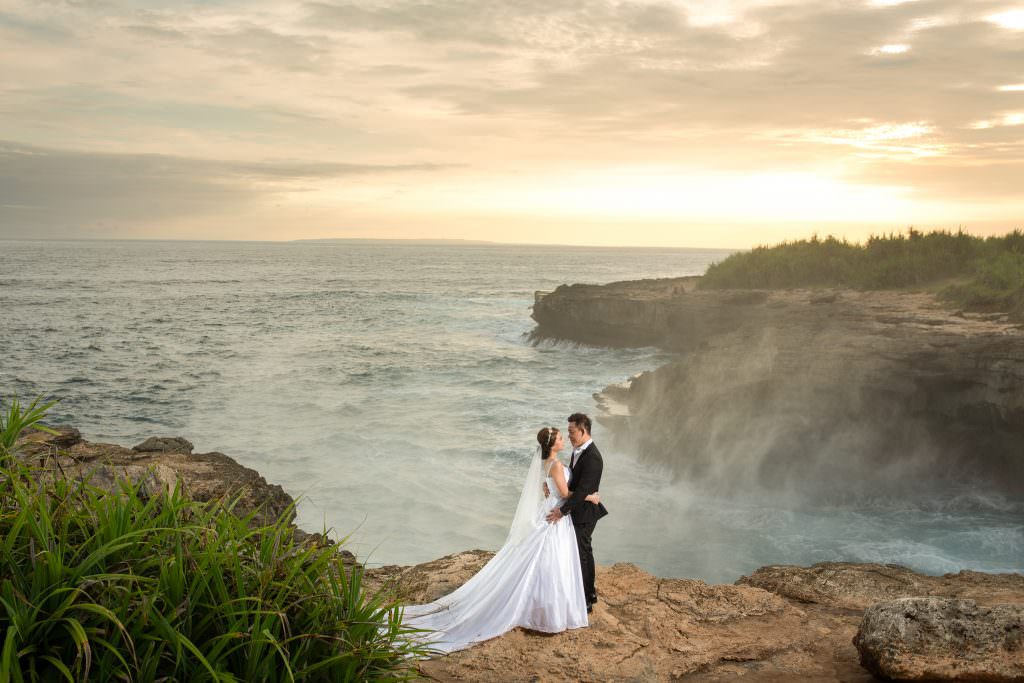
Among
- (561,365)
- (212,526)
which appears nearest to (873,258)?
(561,365)

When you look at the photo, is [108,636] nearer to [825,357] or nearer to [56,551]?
[56,551]

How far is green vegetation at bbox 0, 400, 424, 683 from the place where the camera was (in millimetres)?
3877

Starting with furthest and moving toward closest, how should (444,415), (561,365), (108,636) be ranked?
(561,365) < (444,415) < (108,636)

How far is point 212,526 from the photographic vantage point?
4863mm

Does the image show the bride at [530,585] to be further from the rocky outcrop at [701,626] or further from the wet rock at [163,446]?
the wet rock at [163,446]

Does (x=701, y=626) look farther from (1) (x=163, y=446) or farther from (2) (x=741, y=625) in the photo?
(1) (x=163, y=446)

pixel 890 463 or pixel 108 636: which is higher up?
pixel 108 636

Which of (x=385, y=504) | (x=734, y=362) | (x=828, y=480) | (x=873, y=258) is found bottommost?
(x=385, y=504)

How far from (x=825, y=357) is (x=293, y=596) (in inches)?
784

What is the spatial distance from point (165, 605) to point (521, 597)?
4176 millimetres

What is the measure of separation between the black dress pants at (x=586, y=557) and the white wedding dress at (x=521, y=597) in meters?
0.19

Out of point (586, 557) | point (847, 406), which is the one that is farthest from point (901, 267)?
point (586, 557)

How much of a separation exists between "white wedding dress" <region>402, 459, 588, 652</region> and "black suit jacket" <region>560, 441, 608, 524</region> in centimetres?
15

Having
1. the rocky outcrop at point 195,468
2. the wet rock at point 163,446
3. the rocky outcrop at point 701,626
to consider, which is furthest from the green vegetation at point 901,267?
the wet rock at point 163,446
